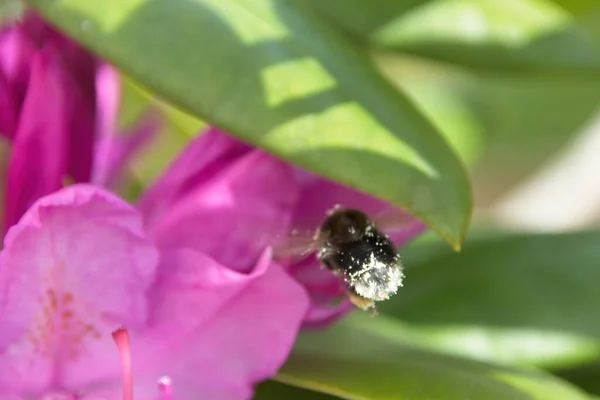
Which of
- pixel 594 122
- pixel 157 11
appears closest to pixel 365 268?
pixel 157 11

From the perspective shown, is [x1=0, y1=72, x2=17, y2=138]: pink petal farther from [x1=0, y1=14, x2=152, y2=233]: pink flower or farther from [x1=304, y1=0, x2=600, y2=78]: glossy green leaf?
[x1=304, y1=0, x2=600, y2=78]: glossy green leaf

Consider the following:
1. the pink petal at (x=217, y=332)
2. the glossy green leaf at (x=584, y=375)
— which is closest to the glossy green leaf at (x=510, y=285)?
the glossy green leaf at (x=584, y=375)

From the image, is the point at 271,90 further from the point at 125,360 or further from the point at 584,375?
the point at 584,375

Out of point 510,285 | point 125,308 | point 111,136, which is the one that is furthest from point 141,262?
point 510,285

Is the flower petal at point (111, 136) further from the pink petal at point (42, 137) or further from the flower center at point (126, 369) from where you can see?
the flower center at point (126, 369)

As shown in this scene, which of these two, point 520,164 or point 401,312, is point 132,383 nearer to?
point 401,312

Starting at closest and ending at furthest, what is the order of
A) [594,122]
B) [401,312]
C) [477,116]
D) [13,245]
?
1. [13,245]
2. [401,312]
3. [477,116]
4. [594,122]
